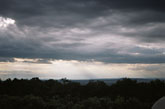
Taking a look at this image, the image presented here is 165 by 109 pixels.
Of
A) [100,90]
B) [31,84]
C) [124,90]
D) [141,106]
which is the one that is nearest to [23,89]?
[31,84]

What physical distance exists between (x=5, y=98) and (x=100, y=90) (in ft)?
24.2

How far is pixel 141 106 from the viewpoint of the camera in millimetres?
13273

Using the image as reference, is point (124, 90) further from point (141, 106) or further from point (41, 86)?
point (41, 86)

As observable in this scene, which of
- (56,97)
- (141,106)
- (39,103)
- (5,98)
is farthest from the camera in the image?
(56,97)

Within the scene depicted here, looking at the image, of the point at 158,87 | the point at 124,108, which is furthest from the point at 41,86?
the point at 158,87

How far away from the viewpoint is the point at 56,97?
16375 mm

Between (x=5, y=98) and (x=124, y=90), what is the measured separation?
30.0 feet

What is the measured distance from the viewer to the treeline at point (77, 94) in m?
13.8

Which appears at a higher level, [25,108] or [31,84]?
[31,84]

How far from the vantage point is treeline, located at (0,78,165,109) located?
13.8 m

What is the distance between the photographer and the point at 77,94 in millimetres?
16719

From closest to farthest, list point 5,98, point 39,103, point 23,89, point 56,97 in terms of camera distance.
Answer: point 39,103 → point 5,98 → point 56,97 → point 23,89

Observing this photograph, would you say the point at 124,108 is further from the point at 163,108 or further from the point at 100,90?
the point at 163,108

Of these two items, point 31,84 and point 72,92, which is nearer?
point 72,92
